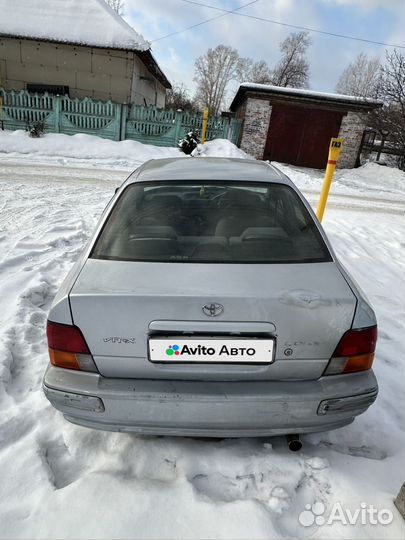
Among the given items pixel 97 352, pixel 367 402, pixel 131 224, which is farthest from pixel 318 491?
pixel 131 224

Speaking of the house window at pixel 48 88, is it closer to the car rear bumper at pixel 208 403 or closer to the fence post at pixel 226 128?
the fence post at pixel 226 128

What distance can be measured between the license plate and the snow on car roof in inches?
684

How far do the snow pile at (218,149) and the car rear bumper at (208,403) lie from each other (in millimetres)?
13104

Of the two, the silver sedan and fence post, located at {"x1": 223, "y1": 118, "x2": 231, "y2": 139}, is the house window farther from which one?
the silver sedan

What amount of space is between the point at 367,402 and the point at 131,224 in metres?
1.56

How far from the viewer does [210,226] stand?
216cm

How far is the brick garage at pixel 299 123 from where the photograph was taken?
15539mm

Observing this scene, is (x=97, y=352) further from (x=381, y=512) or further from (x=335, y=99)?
(x=335, y=99)

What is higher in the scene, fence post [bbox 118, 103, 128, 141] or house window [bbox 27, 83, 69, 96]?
house window [bbox 27, 83, 69, 96]

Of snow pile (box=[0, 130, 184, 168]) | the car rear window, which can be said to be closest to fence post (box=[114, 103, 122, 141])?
snow pile (box=[0, 130, 184, 168])

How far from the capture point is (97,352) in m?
1.55

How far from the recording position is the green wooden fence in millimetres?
14359

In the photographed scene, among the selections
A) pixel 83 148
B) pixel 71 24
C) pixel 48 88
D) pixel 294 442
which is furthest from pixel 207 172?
pixel 71 24

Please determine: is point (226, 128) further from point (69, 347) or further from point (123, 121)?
point (69, 347)
